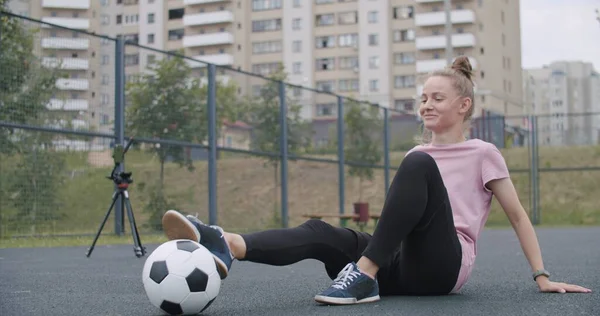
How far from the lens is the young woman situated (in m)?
3.23

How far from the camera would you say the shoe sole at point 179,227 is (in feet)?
10.2

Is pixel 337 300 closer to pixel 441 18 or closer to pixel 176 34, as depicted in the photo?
pixel 441 18

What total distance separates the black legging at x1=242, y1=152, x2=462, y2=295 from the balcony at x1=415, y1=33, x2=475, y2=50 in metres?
50.2

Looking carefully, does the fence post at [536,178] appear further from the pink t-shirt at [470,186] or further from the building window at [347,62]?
the building window at [347,62]

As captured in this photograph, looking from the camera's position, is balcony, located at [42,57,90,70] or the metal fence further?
balcony, located at [42,57,90,70]

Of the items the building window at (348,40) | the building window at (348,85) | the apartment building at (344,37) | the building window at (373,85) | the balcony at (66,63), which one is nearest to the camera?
the balcony at (66,63)

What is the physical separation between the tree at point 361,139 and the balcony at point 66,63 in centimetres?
655

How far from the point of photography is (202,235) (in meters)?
3.16

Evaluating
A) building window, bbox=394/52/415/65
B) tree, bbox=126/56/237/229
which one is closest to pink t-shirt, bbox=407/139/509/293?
tree, bbox=126/56/237/229

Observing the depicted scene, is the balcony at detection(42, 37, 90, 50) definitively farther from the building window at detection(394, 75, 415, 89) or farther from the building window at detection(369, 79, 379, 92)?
the building window at detection(369, 79, 379, 92)

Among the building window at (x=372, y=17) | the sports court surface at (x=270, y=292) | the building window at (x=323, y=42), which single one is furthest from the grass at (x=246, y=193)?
the building window at (x=323, y=42)

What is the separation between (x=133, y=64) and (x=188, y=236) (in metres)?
8.39

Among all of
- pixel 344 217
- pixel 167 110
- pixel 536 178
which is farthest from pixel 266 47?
pixel 167 110

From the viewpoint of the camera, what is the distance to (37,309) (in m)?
3.53
